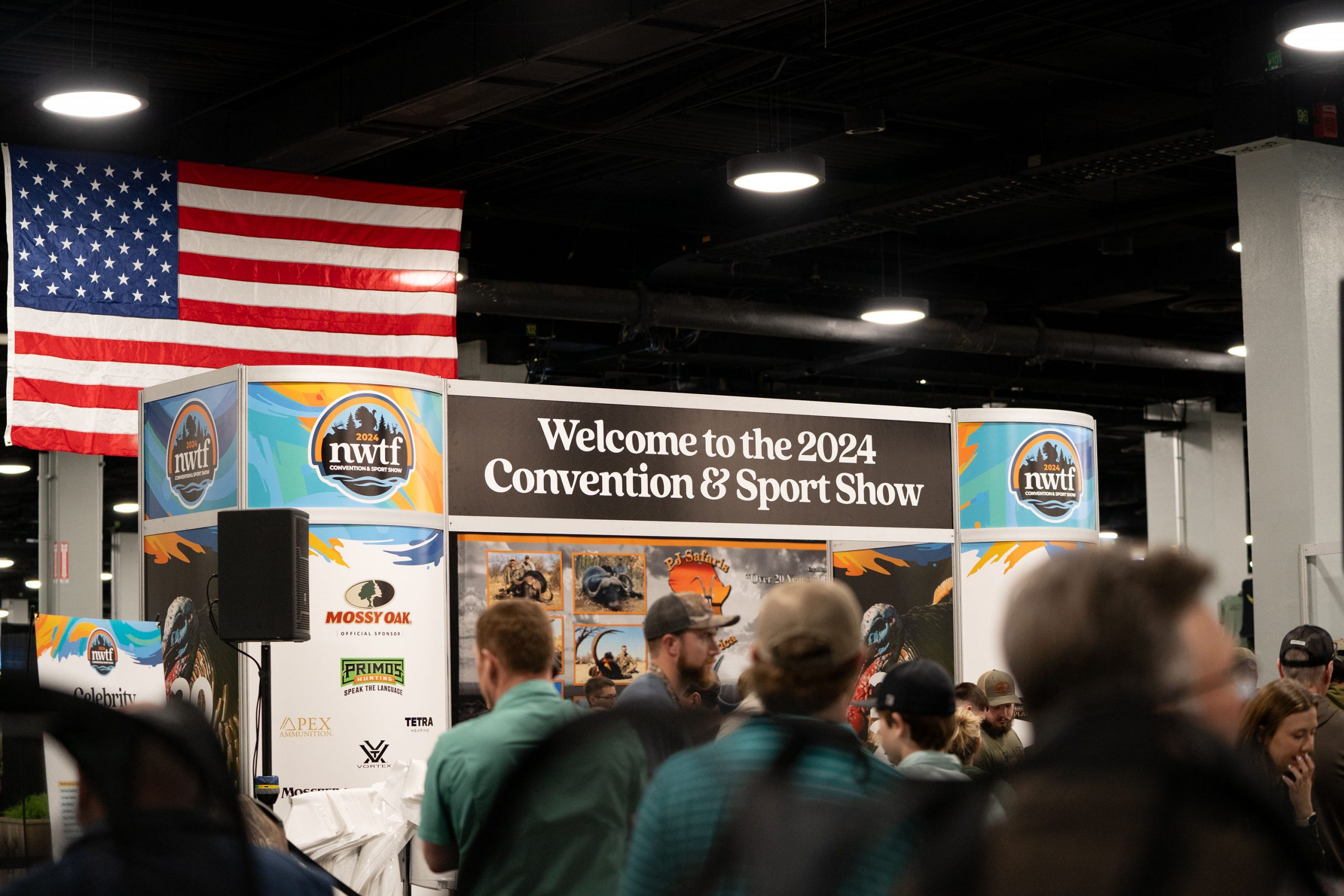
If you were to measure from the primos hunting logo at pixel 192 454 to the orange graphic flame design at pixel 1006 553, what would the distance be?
441 cm

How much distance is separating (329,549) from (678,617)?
3175mm

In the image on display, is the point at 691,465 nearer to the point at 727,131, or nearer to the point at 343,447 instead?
the point at 343,447

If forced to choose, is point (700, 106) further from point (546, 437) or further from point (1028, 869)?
point (1028, 869)

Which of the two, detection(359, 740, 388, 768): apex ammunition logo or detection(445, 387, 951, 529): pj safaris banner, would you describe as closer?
detection(359, 740, 388, 768): apex ammunition logo

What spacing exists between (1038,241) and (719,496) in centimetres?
577

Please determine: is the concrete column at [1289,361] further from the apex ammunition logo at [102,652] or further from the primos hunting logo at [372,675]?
the apex ammunition logo at [102,652]

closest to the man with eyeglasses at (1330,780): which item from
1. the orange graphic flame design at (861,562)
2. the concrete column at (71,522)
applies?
the orange graphic flame design at (861,562)

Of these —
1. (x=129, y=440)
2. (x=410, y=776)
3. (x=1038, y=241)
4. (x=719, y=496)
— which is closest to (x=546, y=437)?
(x=719, y=496)

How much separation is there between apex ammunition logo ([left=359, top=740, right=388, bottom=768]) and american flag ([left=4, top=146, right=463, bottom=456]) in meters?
2.47

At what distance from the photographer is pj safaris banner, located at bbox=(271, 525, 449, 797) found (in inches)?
270

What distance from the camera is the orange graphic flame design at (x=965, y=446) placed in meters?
9.27

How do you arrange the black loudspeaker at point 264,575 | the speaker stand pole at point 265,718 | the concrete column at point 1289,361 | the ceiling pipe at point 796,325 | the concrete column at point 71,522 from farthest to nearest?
the concrete column at point 71,522
the ceiling pipe at point 796,325
the concrete column at point 1289,361
the speaker stand pole at point 265,718
the black loudspeaker at point 264,575

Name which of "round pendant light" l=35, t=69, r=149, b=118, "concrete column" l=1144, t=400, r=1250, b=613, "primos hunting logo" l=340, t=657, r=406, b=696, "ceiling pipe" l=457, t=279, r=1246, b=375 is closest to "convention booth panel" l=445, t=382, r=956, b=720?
"primos hunting logo" l=340, t=657, r=406, b=696

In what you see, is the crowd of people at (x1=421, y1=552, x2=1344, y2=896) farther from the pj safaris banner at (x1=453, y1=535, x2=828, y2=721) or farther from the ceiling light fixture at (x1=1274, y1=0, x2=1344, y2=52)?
the ceiling light fixture at (x1=1274, y1=0, x2=1344, y2=52)
